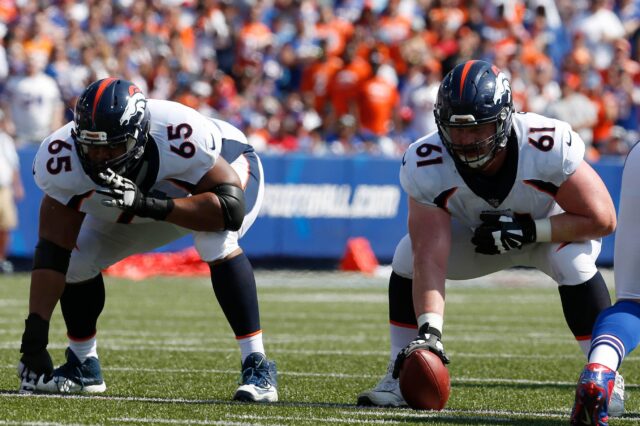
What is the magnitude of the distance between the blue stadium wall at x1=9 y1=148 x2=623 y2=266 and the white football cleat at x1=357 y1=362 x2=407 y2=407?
28.3ft

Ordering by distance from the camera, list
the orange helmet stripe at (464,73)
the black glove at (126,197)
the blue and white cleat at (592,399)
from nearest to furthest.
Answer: the blue and white cleat at (592,399)
the orange helmet stripe at (464,73)
the black glove at (126,197)

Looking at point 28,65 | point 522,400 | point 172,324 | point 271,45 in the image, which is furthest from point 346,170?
point 522,400

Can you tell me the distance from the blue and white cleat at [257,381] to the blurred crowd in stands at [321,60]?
8697 mm

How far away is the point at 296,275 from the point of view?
13.4 metres

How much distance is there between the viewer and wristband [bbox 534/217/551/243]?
4781 mm

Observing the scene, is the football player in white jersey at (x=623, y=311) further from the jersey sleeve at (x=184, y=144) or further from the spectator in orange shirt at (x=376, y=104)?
the spectator in orange shirt at (x=376, y=104)

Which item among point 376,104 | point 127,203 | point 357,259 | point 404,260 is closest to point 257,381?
point 404,260

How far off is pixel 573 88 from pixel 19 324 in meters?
8.42

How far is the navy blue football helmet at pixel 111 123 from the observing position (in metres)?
4.79

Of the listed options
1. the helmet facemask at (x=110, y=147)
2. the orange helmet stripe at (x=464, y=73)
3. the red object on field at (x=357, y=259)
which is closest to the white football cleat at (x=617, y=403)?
the orange helmet stripe at (x=464, y=73)

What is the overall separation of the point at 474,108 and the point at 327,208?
30.0ft

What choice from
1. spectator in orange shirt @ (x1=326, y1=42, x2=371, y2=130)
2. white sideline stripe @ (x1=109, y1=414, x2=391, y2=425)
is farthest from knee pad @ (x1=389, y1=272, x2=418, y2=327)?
spectator in orange shirt @ (x1=326, y1=42, x2=371, y2=130)

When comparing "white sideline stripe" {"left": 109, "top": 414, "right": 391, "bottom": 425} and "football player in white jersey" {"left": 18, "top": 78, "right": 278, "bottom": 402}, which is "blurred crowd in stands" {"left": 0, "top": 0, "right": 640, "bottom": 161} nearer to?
"football player in white jersey" {"left": 18, "top": 78, "right": 278, "bottom": 402}

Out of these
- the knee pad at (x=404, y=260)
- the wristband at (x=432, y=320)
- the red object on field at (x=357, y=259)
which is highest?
the knee pad at (x=404, y=260)
